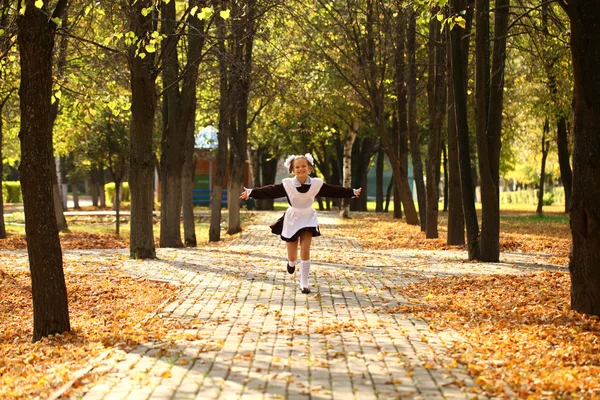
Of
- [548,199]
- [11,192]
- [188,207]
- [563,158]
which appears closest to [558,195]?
[548,199]

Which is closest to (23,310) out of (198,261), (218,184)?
(198,261)

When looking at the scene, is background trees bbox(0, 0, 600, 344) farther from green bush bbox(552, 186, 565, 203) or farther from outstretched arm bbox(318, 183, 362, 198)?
green bush bbox(552, 186, 565, 203)

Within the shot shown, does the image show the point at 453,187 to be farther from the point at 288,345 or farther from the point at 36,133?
the point at 36,133

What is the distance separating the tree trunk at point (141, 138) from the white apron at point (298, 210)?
14.4ft

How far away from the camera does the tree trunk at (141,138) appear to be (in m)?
15.3

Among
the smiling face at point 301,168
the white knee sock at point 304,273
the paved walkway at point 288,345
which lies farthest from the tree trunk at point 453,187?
the white knee sock at point 304,273

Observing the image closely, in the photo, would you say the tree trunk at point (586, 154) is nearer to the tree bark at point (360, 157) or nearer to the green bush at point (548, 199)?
the tree bark at point (360, 157)

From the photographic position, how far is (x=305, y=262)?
1182 cm

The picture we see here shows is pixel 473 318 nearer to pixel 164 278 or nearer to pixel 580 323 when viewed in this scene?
pixel 580 323

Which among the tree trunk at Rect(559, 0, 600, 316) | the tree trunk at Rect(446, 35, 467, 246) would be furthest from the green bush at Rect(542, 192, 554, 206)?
the tree trunk at Rect(559, 0, 600, 316)

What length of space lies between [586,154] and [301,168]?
13.2 feet

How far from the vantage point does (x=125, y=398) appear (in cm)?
593

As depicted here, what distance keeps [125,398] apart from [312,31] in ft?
77.6

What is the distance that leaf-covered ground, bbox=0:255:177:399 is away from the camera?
22.4 ft
